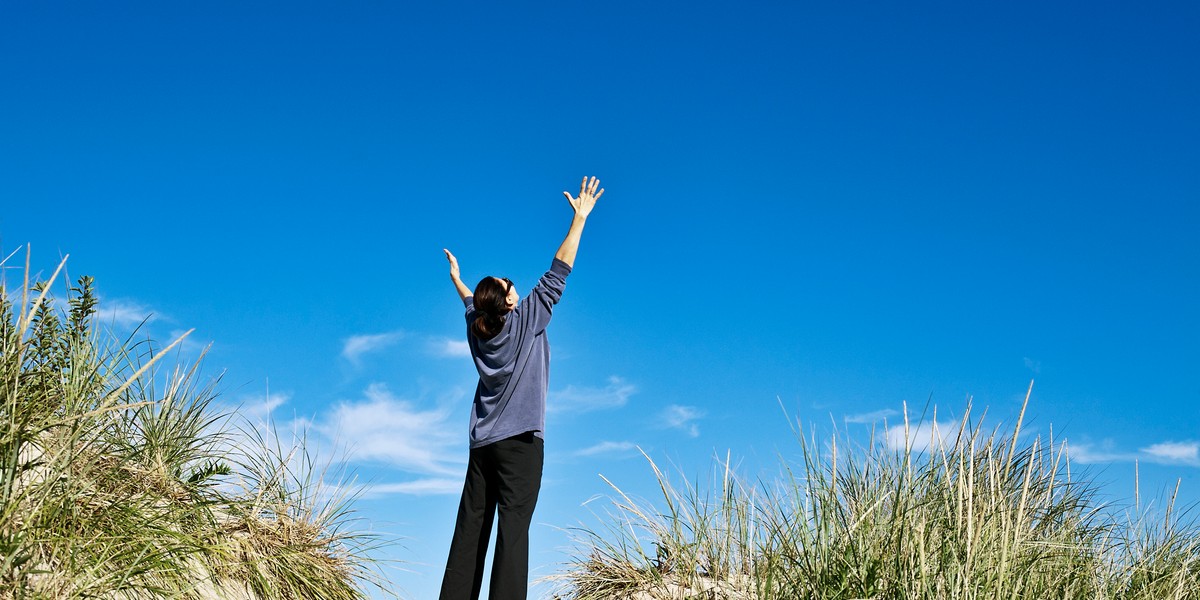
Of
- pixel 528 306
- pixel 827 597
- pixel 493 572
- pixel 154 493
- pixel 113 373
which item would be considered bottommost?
pixel 827 597

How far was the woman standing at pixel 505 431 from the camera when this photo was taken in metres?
5.34

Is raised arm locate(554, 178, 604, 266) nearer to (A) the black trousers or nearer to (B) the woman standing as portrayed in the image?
(B) the woman standing

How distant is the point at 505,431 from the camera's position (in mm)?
5348

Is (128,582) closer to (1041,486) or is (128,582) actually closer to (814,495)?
(814,495)

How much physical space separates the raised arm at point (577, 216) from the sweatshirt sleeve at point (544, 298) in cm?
6

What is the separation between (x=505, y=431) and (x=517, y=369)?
1.21ft

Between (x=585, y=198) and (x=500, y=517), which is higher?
(x=585, y=198)

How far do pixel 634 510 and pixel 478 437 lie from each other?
3.70 feet

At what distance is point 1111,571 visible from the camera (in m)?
5.47

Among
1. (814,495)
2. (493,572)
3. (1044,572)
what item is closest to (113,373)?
(493,572)

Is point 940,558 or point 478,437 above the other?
point 478,437

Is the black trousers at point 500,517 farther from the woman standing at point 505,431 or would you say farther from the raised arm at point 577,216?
the raised arm at point 577,216

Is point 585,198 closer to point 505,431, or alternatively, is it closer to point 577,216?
point 577,216

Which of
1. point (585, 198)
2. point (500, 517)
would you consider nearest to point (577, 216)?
point (585, 198)
